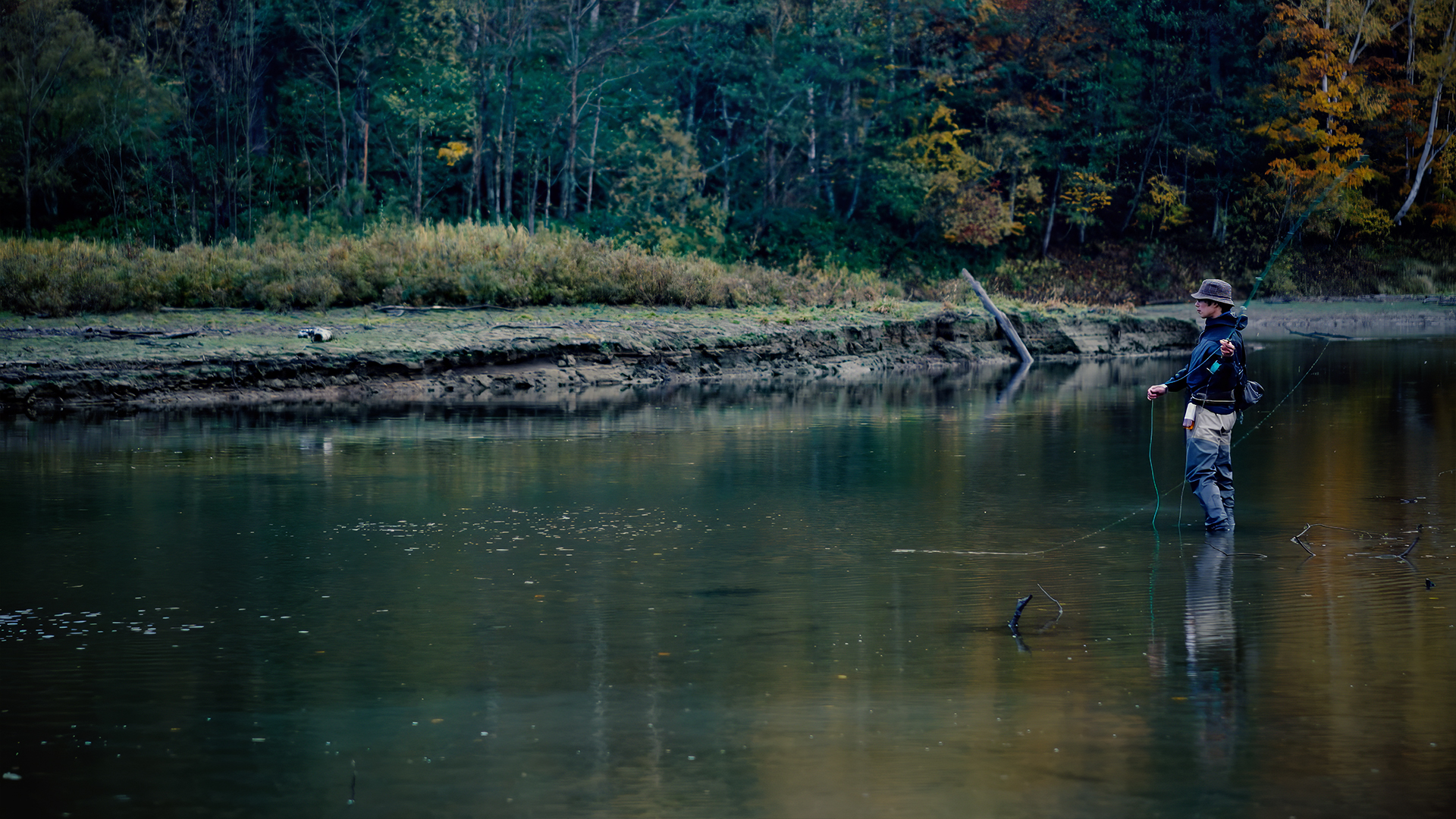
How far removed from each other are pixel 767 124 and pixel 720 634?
145ft

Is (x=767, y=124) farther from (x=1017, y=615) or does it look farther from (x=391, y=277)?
(x=1017, y=615)

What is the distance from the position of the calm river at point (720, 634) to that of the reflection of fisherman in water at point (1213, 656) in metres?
0.03

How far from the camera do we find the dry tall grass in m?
26.8

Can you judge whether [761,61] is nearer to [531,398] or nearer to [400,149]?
[400,149]

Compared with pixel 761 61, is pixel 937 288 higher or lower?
lower

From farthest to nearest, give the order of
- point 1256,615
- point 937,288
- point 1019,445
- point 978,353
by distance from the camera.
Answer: point 937,288 < point 978,353 < point 1019,445 < point 1256,615

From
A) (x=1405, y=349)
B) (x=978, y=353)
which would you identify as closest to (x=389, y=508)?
(x=978, y=353)

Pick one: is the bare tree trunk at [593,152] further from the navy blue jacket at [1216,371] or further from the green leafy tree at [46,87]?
the navy blue jacket at [1216,371]

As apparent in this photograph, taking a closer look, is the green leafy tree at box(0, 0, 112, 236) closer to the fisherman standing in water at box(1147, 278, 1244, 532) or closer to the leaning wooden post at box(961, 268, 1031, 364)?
the leaning wooden post at box(961, 268, 1031, 364)

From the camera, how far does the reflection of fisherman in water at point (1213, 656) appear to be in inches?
247

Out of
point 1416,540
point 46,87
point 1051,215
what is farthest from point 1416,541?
point 1051,215

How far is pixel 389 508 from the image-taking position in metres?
12.7

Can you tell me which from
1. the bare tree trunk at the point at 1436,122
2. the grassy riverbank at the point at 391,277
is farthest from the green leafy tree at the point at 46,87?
the bare tree trunk at the point at 1436,122

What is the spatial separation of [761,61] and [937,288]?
558 inches
